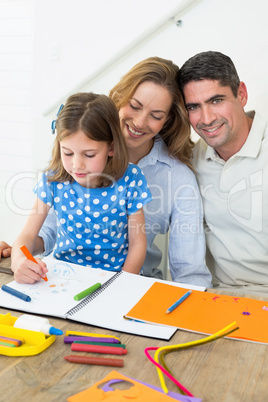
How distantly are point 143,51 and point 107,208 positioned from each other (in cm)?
140

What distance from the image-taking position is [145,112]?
152 centimetres

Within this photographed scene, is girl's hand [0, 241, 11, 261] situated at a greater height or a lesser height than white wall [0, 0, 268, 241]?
lesser

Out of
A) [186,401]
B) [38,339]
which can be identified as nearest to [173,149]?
[38,339]

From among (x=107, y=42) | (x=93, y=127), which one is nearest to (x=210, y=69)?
(x=93, y=127)

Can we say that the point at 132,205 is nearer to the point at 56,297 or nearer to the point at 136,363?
the point at 56,297

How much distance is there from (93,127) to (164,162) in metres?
0.44

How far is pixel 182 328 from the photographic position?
0.85 meters

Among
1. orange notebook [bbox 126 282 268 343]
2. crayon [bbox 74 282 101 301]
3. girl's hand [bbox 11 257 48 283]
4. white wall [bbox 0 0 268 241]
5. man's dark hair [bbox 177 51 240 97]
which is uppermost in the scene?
white wall [bbox 0 0 268 241]

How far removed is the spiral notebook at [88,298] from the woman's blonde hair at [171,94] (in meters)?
0.68

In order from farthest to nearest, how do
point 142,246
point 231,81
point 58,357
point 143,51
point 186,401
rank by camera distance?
point 143,51 → point 231,81 → point 142,246 → point 58,357 → point 186,401

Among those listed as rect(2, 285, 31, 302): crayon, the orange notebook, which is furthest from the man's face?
rect(2, 285, 31, 302): crayon

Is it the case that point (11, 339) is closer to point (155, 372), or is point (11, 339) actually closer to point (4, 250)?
point (155, 372)

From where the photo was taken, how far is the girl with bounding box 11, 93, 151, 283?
4.24ft

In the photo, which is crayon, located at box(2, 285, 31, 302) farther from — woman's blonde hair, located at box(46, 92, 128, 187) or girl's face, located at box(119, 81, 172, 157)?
girl's face, located at box(119, 81, 172, 157)
